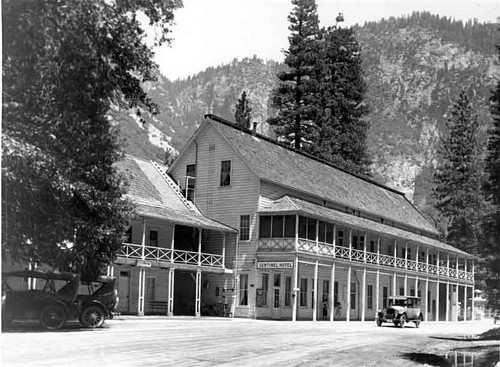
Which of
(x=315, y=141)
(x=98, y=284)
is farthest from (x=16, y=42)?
(x=315, y=141)

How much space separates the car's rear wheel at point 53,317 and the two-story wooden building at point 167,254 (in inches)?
446

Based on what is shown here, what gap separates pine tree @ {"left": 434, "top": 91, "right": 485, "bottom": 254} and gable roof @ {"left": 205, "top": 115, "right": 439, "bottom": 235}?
18496mm

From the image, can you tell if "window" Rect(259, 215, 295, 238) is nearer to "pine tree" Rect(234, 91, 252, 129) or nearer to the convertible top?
"pine tree" Rect(234, 91, 252, 129)

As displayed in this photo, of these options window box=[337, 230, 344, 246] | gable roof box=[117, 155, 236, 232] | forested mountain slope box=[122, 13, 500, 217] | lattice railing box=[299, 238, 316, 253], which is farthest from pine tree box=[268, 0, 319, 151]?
lattice railing box=[299, 238, 316, 253]

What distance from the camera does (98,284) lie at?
2444 centimetres

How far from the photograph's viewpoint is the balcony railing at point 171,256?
3406cm

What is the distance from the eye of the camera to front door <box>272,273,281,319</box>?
1609 inches

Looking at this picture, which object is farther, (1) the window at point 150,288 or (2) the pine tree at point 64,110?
(1) the window at point 150,288

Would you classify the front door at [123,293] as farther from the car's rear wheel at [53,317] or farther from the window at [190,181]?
the car's rear wheel at [53,317]

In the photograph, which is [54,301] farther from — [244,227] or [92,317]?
[244,227]

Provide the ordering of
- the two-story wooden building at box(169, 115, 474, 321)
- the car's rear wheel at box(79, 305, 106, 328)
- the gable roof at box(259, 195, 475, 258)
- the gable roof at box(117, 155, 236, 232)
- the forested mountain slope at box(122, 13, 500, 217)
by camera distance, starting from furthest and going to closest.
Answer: the two-story wooden building at box(169, 115, 474, 321)
the gable roof at box(259, 195, 475, 258)
the gable roof at box(117, 155, 236, 232)
the car's rear wheel at box(79, 305, 106, 328)
the forested mountain slope at box(122, 13, 500, 217)

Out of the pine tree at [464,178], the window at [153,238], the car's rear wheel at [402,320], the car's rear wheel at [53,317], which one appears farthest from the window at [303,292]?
the pine tree at [464,178]

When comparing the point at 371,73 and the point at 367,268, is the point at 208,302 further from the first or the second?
the point at 371,73

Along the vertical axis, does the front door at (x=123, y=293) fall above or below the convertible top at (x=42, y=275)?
below
